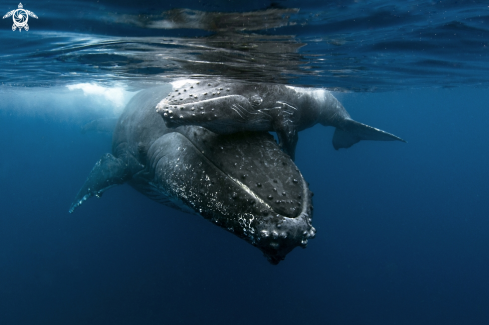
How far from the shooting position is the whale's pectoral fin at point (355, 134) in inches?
362

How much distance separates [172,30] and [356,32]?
5.37m

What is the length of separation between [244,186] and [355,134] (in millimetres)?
6903

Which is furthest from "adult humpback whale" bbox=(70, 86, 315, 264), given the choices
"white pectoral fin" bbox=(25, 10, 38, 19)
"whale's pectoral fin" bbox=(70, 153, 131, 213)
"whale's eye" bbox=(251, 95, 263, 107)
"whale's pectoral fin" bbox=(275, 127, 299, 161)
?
"white pectoral fin" bbox=(25, 10, 38, 19)

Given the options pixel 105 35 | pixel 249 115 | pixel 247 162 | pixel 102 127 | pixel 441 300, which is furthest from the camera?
pixel 441 300

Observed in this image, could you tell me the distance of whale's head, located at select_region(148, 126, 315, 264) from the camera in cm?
400

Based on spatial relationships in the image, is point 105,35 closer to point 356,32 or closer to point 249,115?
point 249,115

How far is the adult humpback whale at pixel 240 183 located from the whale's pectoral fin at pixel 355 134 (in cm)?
505

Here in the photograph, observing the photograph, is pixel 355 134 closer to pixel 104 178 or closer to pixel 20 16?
pixel 104 178

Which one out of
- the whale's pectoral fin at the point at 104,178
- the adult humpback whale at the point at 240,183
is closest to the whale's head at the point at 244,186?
the adult humpback whale at the point at 240,183

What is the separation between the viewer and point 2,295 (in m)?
24.5

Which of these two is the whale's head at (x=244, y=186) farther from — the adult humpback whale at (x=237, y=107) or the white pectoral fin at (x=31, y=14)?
the white pectoral fin at (x=31, y=14)

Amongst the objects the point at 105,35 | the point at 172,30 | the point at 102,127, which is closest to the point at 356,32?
the point at 172,30

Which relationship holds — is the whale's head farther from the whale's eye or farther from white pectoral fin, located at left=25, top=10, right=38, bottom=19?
white pectoral fin, located at left=25, top=10, right=38, bottom=19

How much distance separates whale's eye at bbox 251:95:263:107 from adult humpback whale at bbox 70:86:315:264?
1.97 ft
